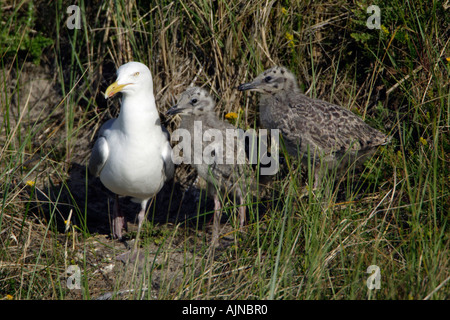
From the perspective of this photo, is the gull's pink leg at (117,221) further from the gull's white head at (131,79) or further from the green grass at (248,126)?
the gull's white head at (131,79)

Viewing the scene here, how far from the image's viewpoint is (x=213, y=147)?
5.14 m

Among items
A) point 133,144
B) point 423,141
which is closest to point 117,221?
point 133,144

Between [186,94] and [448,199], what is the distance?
229cm

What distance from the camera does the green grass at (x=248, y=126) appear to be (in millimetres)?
3873

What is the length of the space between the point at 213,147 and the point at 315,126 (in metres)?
0.87

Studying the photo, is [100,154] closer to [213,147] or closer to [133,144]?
[133,144]

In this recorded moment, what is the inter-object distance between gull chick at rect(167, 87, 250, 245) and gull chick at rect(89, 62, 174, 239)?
0.87ft

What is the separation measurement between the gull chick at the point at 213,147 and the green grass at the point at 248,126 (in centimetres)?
25

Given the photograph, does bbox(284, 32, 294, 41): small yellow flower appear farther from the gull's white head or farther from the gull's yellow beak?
the gull's yellow beak

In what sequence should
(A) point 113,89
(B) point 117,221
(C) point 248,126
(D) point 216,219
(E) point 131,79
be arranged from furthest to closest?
(C) point 248,126 → (B) point 117,221 → (D) point 216,219 → (E) point 131,79 → (A) point 113,89

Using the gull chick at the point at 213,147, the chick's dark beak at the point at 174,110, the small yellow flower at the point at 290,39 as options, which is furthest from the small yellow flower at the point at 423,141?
the chick's dark beak at the point at 174,110

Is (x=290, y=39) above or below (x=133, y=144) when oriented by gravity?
above

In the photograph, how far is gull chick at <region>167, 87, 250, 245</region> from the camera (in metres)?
5.11

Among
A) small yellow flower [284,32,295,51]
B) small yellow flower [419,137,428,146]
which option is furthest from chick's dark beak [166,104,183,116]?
small yellow flower [419,137,428,146]
